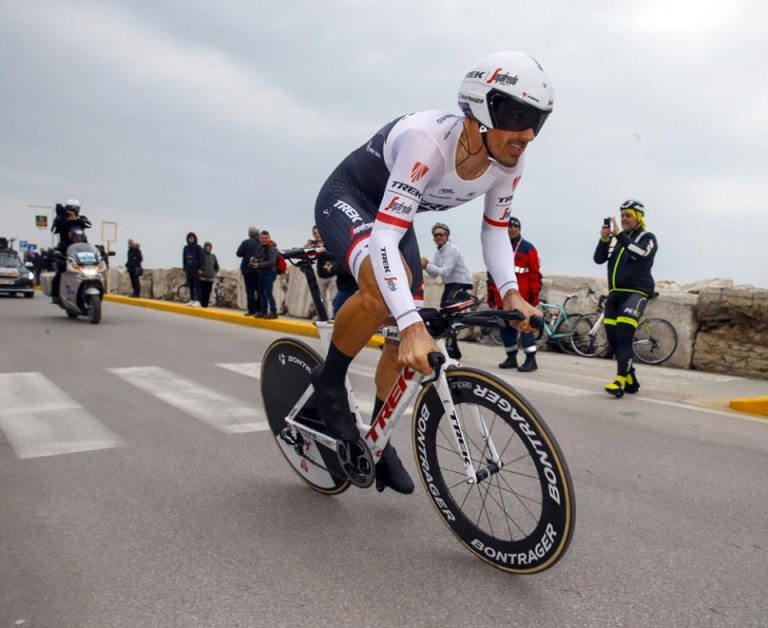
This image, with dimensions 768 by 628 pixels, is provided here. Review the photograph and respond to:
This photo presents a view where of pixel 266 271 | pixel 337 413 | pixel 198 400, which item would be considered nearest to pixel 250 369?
pixel 198 400

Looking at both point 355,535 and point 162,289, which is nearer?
point 355,535

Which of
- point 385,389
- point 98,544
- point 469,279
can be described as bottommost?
point 98,544

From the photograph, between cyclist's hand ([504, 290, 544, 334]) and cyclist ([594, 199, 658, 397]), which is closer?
cyclist's hand ([504, 290, 544, 334])

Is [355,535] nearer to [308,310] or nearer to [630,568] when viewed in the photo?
[630,568]

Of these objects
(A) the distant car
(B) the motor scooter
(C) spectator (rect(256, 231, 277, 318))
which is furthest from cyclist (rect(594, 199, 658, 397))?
(A) the distant car

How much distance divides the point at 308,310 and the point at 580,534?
1321 cm

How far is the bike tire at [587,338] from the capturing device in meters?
10.4

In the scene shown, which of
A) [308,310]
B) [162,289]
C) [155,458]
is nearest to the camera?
[155,458]

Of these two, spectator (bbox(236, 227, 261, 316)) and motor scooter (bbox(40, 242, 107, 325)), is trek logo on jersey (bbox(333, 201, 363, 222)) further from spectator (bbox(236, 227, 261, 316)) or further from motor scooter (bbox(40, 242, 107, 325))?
spectator (bbox(236, 227, 261, 316))

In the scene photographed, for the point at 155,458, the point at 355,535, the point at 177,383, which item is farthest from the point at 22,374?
the point at 355,535

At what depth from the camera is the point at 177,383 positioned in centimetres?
662

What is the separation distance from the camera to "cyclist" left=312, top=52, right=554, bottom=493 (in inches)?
92.7

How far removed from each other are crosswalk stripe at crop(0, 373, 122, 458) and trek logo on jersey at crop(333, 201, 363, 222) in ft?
7.95

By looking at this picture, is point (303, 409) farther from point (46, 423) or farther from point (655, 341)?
point (655, 341)
